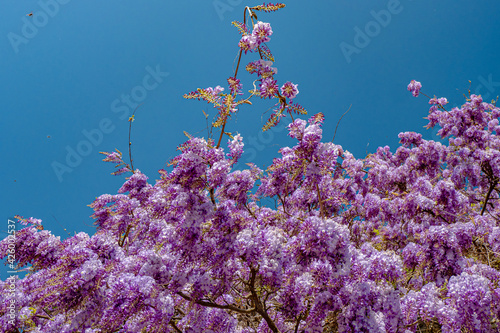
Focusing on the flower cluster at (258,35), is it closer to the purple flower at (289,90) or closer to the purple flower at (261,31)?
the purple flower at (261,31)

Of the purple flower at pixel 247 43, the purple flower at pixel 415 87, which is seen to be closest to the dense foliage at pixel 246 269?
the purple flower at pixel 247 43

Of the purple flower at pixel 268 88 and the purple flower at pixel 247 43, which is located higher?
the purple flower at pixel 247 43

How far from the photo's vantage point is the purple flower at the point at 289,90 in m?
2.97

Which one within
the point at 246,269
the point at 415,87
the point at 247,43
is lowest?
the point at 246,269

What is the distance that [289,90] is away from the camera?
296cm

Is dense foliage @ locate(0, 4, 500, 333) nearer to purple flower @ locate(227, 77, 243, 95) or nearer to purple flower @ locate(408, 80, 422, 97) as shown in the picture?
purple flower @ locate(227, 77, 243, 95)

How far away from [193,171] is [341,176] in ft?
18.7

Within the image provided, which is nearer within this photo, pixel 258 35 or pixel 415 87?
→ pixel 258 35

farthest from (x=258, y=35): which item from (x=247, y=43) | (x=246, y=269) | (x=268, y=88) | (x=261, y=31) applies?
(x=246, y=269)

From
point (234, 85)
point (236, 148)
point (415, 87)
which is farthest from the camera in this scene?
point (415, 87)

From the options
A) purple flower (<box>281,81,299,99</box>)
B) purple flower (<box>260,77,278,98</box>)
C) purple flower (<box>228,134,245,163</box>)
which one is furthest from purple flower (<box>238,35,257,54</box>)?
purple flower (<box>228,134,245,163</box>)

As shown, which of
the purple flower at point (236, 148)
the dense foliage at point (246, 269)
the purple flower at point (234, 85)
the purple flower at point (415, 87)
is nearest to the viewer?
the dense foliage at point (246, 269)

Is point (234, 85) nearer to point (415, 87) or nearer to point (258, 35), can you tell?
point (258, 35)

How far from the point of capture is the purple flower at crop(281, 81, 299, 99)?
2.97m
